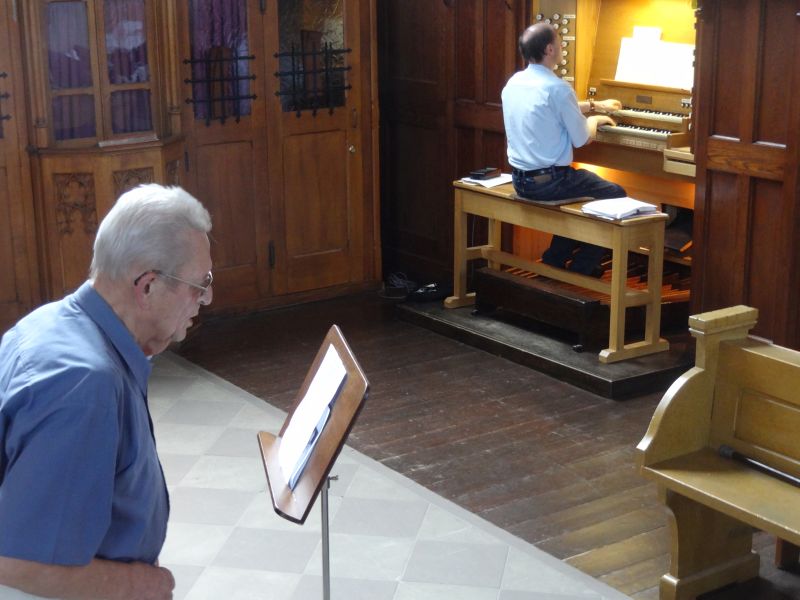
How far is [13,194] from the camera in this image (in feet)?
19.8

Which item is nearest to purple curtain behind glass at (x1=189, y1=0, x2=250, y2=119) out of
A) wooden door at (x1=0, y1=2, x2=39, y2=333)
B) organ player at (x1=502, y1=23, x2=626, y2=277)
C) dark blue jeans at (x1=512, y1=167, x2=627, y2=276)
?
wooden door at (x1=0, y1=2, x2=39, y2=333)

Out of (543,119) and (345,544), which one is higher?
(543,119)

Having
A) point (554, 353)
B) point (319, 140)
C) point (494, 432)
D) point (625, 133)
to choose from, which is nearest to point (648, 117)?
point (625, 133)

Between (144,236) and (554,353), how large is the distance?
155 inches

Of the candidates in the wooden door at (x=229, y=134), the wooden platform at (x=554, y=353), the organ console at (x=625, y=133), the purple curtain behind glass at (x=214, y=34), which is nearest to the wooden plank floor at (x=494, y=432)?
the wooden platform at (x=554, y=353)

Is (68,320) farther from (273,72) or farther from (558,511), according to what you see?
(273,72)

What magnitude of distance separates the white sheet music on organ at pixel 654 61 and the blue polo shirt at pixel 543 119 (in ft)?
2.78

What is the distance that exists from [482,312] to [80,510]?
4669 mm

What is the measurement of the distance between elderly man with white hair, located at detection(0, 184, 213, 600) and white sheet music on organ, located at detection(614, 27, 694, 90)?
4.75m

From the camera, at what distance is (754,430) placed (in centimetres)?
367

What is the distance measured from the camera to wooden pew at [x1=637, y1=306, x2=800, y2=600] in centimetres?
354

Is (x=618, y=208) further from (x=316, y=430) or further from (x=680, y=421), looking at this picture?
(x=316, y=430)

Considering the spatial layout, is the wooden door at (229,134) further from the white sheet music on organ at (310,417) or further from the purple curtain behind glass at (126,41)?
the white sheet music on organ at (310,417)

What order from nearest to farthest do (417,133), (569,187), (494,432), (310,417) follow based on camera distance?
(310,417) < (494,432) < (569,187) < (417,133)
